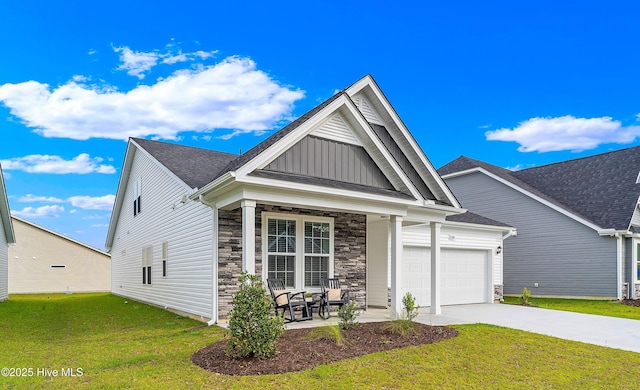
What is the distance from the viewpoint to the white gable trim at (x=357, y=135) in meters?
8.94

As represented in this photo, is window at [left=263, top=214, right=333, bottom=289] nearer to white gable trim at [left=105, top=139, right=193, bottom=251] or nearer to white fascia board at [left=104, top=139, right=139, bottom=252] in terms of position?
white gable trim at [left=105, top=139, right=193, bottom=251]

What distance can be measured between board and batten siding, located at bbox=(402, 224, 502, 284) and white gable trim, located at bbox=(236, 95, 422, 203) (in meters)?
3.08

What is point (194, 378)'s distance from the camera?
5.89 m

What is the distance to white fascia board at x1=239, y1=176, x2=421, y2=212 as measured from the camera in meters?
8.72

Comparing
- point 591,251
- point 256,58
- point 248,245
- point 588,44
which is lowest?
A: point 591,251

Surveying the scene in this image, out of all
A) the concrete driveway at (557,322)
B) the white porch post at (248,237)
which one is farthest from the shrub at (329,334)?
the concrete driveway at (557,322)

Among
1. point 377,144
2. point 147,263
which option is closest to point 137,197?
point 147,263

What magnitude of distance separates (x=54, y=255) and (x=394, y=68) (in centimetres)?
2525

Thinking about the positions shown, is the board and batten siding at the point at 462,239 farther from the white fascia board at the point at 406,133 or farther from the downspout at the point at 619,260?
the downspout at the point at 619,260

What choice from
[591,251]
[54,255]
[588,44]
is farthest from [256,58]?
[54,255]

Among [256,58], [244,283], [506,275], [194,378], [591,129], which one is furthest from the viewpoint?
[591,129]

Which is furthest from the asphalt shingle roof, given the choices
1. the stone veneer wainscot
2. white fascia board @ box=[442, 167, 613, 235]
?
white fascia board @ box=[442, 167, 613, 235]

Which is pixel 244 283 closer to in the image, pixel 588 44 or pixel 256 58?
pixel 256 58

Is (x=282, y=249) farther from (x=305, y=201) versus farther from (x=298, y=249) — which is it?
(x=305, y=201)
